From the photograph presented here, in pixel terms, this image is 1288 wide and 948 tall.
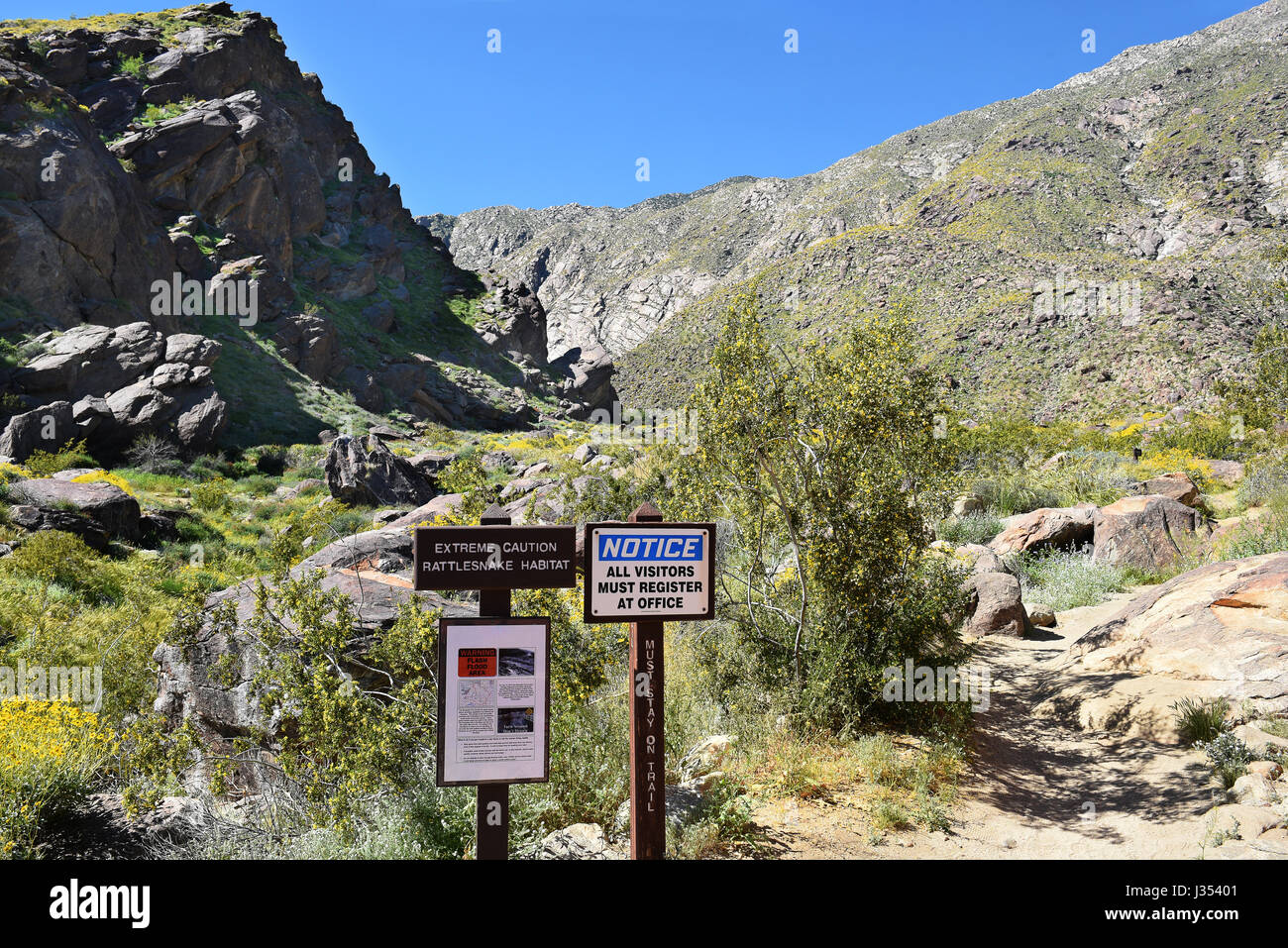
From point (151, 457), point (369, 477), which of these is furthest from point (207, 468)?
point (369, 477)

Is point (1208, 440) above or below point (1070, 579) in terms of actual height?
above

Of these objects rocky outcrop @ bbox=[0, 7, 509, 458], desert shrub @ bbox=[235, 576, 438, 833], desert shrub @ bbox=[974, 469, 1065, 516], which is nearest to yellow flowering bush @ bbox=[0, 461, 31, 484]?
rocky outcrop @ bbox=[0, 7, 509, 458]

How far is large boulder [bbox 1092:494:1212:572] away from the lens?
1233 centimetres

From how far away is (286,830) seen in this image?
17.2 ft

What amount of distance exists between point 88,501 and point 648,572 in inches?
675

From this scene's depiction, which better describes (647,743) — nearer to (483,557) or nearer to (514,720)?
(514,720)

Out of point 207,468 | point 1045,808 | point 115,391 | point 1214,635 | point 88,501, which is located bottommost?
point 1045,808

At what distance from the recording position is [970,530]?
15.2 metres

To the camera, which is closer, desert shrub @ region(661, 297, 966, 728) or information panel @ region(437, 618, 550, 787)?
information panel @ region(437, 618, 550, 787)

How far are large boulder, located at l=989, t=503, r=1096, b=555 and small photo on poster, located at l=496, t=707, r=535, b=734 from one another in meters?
11.9

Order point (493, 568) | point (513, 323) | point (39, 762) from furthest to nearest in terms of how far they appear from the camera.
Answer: point (513, 323) → point (39, 762) → point (493, 568)

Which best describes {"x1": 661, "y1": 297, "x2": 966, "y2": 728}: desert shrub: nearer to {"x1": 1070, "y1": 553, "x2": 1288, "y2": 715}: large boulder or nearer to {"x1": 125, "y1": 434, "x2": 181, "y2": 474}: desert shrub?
{"x1": 1070, "y1": 553, "x2": 1288, "y2": 715}: large boulder

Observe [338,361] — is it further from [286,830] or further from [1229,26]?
[1229,26]
